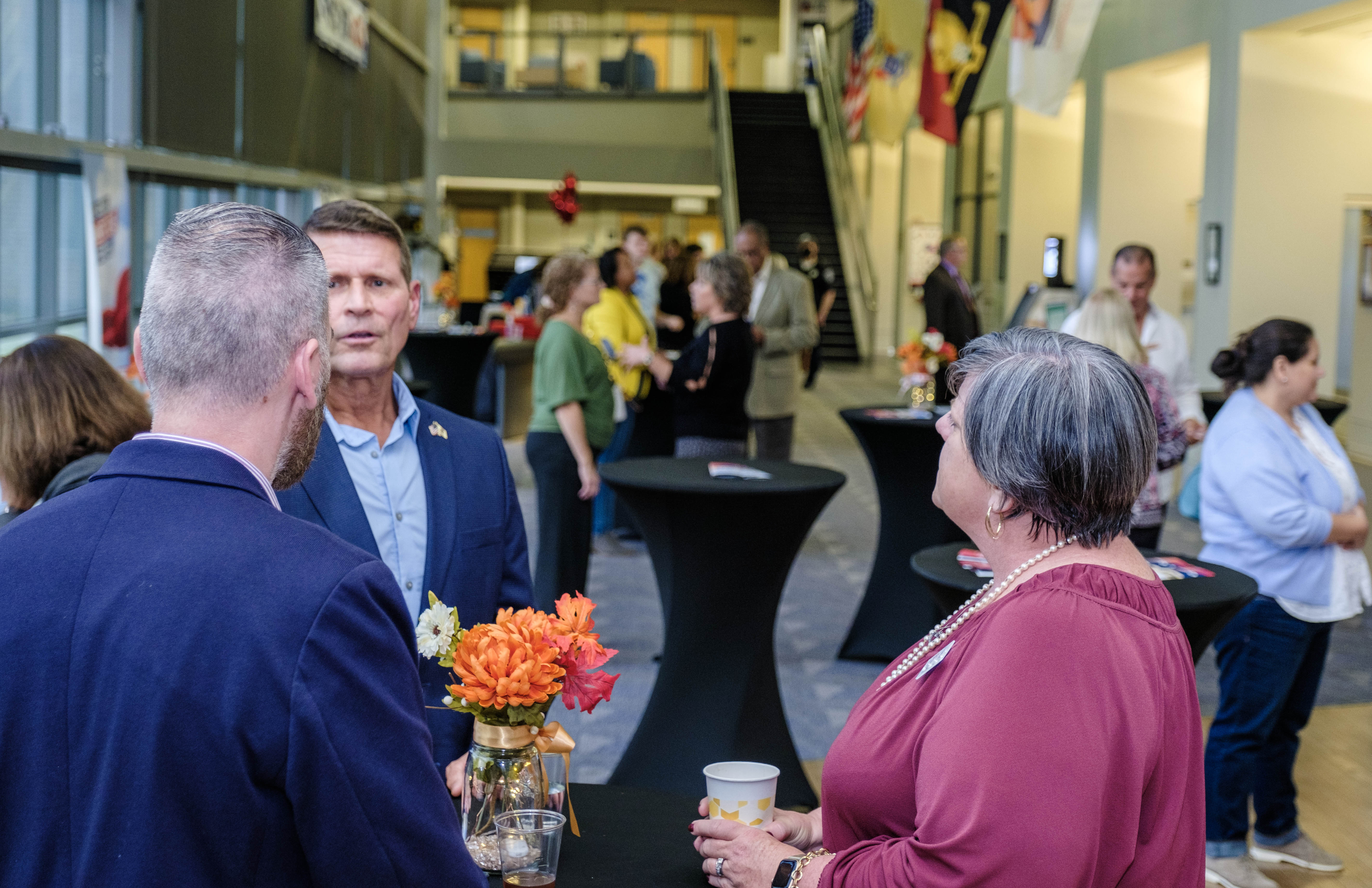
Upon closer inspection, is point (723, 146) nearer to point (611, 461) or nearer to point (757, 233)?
point (757, 233)

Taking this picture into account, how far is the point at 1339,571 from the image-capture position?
3.38 meters

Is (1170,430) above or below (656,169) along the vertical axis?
below

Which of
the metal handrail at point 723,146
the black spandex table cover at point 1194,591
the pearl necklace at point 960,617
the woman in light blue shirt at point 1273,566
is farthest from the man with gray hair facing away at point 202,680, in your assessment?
the metal handrail at point 723,146

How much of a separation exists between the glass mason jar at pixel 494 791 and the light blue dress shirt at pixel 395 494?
56 centimetres

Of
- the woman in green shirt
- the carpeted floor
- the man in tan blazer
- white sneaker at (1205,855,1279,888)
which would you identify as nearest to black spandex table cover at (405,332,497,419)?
the carpeted floor

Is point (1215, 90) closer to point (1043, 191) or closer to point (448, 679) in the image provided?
point (1043, 191)

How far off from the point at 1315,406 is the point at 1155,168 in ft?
18.5

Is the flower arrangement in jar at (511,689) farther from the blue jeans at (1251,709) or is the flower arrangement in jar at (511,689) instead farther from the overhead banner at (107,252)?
the overhead banner at (107,252)

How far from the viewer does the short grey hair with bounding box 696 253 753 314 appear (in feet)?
18.1

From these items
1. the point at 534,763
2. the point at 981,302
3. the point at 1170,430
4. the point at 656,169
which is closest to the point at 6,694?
the point at 534,763

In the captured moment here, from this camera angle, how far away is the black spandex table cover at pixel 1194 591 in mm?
2666

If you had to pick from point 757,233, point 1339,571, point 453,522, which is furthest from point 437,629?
point 757,233

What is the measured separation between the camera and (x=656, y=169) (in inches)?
854

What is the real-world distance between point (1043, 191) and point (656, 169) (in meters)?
9.23
